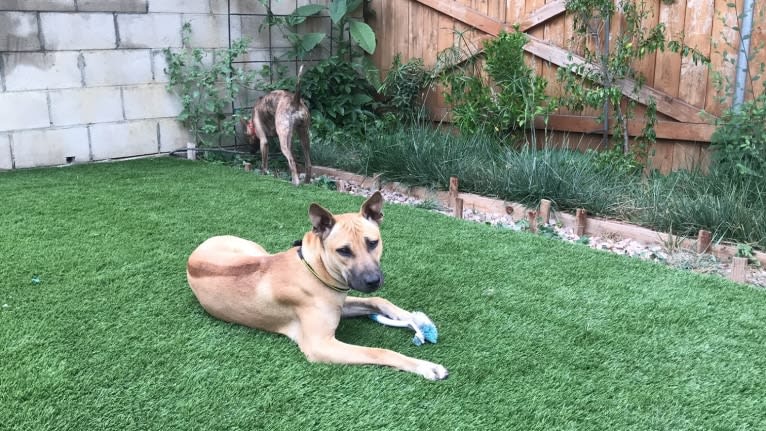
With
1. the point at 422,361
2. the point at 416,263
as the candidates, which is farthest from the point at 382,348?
the point at 416,263

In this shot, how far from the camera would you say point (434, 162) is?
5.93 meters

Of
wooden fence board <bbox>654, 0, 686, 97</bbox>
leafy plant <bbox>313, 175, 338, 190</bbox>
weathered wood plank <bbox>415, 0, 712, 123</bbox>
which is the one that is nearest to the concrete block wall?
leafy plant <bbox>313, 175, 338, 190</bbox>

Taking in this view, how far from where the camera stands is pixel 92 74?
6.87 metres

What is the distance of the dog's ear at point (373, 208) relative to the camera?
284 cm

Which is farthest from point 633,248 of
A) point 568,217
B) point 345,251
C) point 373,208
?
point 345,251

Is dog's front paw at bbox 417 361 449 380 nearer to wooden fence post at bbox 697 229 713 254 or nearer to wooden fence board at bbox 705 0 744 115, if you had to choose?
wooden fence post at bbox 697 229 713 254

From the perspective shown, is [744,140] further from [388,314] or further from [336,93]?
[336,93]

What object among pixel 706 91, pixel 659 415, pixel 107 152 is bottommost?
pixel 659 415

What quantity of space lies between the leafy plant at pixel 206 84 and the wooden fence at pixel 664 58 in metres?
2.55

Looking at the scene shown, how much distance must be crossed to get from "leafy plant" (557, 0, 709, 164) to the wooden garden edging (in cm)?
126

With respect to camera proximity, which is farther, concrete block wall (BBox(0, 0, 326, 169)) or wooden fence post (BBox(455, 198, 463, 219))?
concrete block wall (BBox(0, 0, 326, 169))

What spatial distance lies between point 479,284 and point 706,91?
10.3ft

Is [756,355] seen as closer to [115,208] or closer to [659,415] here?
[659,415]

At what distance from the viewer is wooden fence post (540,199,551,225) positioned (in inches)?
194
